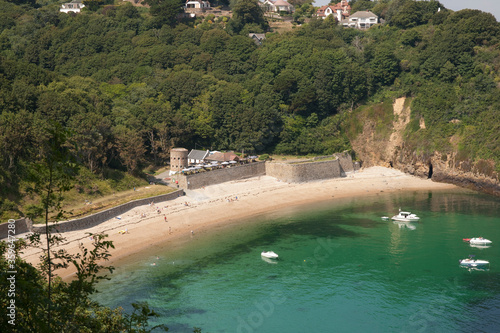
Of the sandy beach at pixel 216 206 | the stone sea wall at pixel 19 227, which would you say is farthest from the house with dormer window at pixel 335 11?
the stone sea wall at pixel 19 227

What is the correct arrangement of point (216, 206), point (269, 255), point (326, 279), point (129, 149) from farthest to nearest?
point (129, 149)
point (216, 206)
point (269, 255)
point (326, 279)

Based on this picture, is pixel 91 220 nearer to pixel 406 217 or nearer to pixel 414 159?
pixel 406 217

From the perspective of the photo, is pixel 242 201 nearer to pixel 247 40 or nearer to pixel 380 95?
pixel 380 95

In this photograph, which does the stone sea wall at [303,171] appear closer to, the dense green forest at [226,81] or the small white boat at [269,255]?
the dense green forest at [226,81]

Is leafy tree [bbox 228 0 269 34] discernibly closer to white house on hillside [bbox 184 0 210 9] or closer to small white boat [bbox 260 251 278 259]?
white house on hillside [bbox 184 0 210 9]

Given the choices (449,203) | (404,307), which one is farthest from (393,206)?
(404,307)

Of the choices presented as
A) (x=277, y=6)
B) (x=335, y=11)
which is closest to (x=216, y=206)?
(x=335, y=11)
